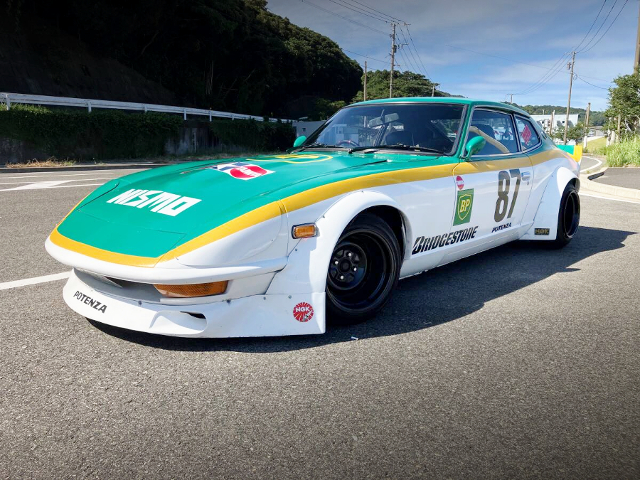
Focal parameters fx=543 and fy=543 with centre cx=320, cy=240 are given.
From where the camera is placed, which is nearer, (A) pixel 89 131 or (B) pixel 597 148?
(A) pixel 89 131

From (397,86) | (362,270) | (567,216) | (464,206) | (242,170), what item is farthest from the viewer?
(397,86)

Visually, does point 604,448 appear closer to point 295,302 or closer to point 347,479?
point 347,479

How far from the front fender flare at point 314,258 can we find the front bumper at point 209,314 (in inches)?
1.9

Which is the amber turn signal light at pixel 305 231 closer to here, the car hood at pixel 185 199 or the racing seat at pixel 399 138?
the car hood at pixel 185 199

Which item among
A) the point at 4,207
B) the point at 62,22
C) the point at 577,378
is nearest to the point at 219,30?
the point at 62,22

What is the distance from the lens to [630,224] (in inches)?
268

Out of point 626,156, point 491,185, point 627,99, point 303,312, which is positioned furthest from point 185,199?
point 627,99

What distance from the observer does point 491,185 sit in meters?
4.08

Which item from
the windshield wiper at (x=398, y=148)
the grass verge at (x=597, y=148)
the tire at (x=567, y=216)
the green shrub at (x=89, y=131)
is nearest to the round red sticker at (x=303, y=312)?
the windshield wiper at (x=398, y=148)

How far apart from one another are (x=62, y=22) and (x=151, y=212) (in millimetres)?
32294

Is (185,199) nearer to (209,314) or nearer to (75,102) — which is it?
(209,314)

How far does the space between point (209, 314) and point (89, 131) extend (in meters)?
18.6

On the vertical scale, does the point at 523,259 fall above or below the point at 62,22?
below

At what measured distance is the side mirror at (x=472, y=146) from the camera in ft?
12.8
